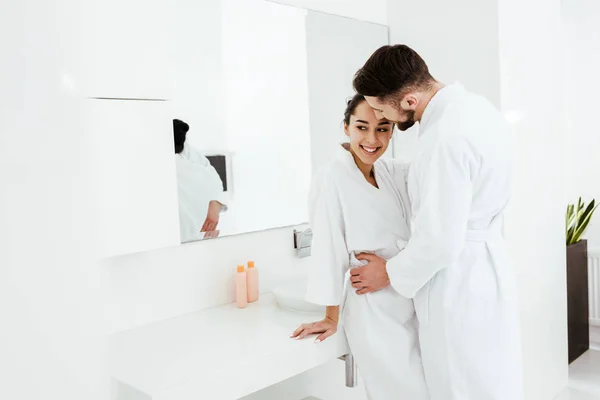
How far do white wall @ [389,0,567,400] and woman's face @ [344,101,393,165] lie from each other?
0.92 metres

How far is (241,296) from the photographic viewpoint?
1945mm

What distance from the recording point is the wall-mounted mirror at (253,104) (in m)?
1.85

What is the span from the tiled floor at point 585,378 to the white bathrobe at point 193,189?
7.34 ft

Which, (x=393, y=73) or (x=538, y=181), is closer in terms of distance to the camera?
(x=393, y=73)

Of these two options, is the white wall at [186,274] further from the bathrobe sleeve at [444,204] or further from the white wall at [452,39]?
the white wall at [452,39]

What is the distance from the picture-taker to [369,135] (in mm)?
1668

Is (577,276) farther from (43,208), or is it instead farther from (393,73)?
(43,208)

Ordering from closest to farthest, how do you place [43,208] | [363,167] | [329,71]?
[43,208]
[363,167]
[329,71]

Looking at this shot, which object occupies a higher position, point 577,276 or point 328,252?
point 328,252

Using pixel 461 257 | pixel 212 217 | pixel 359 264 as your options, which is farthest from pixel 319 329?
pixel 212 217

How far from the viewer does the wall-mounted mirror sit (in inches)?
73.0

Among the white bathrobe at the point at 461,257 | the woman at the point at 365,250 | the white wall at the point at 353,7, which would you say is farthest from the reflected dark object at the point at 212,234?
the white wall at the point at 353,7

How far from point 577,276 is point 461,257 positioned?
2184mm

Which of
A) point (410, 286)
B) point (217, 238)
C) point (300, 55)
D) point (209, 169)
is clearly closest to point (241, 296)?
point (217, 238)
